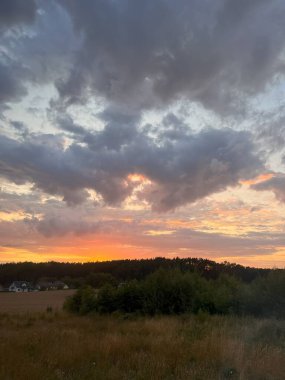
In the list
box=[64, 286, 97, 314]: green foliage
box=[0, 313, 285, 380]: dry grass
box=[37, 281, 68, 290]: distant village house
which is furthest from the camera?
box=[37, 281, 68, 290]: distant village house

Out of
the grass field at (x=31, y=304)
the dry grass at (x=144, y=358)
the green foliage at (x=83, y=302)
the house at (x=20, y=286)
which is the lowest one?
the grass field at (x=31, y=304)

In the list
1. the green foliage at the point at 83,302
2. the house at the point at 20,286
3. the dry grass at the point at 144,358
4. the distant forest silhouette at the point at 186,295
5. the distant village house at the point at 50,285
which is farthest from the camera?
the house at the point at 20,286

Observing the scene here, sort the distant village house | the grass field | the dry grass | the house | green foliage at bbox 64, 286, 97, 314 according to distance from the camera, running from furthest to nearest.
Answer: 1. the house
2. the distant village house
3. the grass field
4. green foliage at bbox 64, 286, 97, 314
5. the dry grass

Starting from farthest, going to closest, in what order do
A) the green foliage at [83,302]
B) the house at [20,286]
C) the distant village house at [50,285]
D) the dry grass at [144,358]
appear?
the house at [20,286] < the distant village house at [50,285] < the green foliage at [83,302] < the dry grass at [144,358]

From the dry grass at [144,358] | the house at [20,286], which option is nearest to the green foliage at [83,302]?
the dry grass at [144,358]

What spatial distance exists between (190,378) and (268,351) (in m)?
3.57

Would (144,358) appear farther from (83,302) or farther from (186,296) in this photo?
(83,302)

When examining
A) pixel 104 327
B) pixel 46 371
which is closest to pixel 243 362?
pixel 46 371

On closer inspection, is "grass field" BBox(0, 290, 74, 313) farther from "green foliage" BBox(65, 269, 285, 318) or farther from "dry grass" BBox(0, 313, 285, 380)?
"dry grass" BBox(0, 313, 285, 380)

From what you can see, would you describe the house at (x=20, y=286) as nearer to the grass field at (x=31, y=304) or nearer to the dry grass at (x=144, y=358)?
the grass field at (x=31, y=304)

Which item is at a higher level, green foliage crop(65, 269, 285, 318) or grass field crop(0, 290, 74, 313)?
green foliage crop(65, 269, 285, 318)

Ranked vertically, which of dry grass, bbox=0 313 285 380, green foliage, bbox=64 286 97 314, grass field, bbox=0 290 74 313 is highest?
green foliage, bbox=64 286 97 314

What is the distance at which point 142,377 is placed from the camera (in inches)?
326

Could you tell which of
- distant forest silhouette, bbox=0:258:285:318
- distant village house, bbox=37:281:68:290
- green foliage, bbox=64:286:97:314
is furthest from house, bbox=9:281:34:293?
distant forest silhouette, bbox=0:258:285:318
